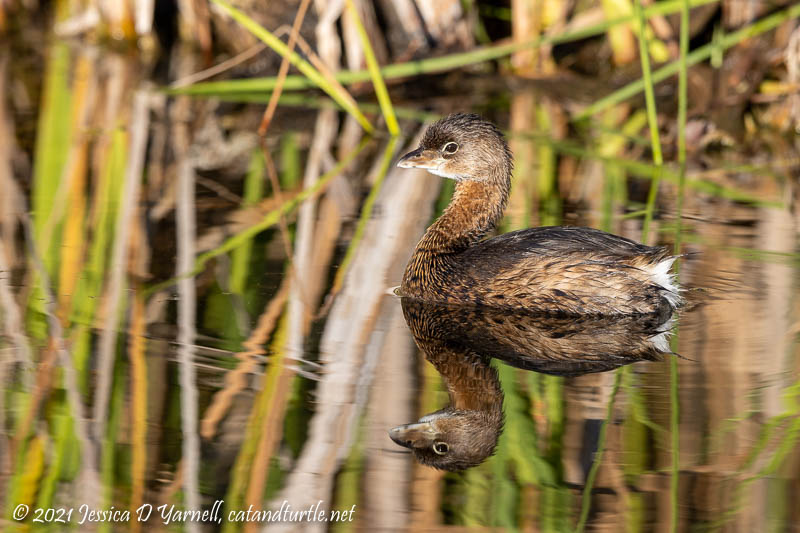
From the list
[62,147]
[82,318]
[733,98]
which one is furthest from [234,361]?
[733,98]

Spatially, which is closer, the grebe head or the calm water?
the calm water

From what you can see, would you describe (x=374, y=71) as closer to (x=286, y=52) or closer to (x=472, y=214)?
(x=286, y=52)

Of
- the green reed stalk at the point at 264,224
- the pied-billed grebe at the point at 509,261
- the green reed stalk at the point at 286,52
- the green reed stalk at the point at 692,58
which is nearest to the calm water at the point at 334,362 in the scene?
the green reed stalk at the point at 264,224

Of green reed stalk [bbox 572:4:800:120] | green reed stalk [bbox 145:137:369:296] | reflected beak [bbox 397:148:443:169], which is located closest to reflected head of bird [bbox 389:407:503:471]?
green reed stalk [bbox 145:137:369:296]

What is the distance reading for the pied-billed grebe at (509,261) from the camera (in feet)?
17.0

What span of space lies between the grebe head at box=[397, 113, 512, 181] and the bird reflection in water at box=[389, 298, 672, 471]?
0.71 metres

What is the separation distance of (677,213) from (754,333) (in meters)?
2.22

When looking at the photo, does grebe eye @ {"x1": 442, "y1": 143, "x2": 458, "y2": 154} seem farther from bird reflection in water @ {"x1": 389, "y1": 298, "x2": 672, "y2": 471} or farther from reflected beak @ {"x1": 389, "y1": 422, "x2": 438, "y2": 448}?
reflected beak @ {"x1": 389, "y1": 422, "x2": 438, "y2": 448}

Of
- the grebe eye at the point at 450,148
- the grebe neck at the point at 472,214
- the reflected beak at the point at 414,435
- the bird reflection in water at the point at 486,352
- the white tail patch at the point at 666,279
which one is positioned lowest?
the reflected beak at the point at 414,435

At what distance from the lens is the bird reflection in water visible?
3.85 m

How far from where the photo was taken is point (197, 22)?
12000mm

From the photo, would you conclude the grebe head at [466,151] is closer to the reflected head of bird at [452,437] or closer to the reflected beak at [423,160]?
the reflected beak at [423,160]

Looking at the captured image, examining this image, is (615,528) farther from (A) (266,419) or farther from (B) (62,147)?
(B) (62,147)

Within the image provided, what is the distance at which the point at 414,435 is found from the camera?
12.6 feet
